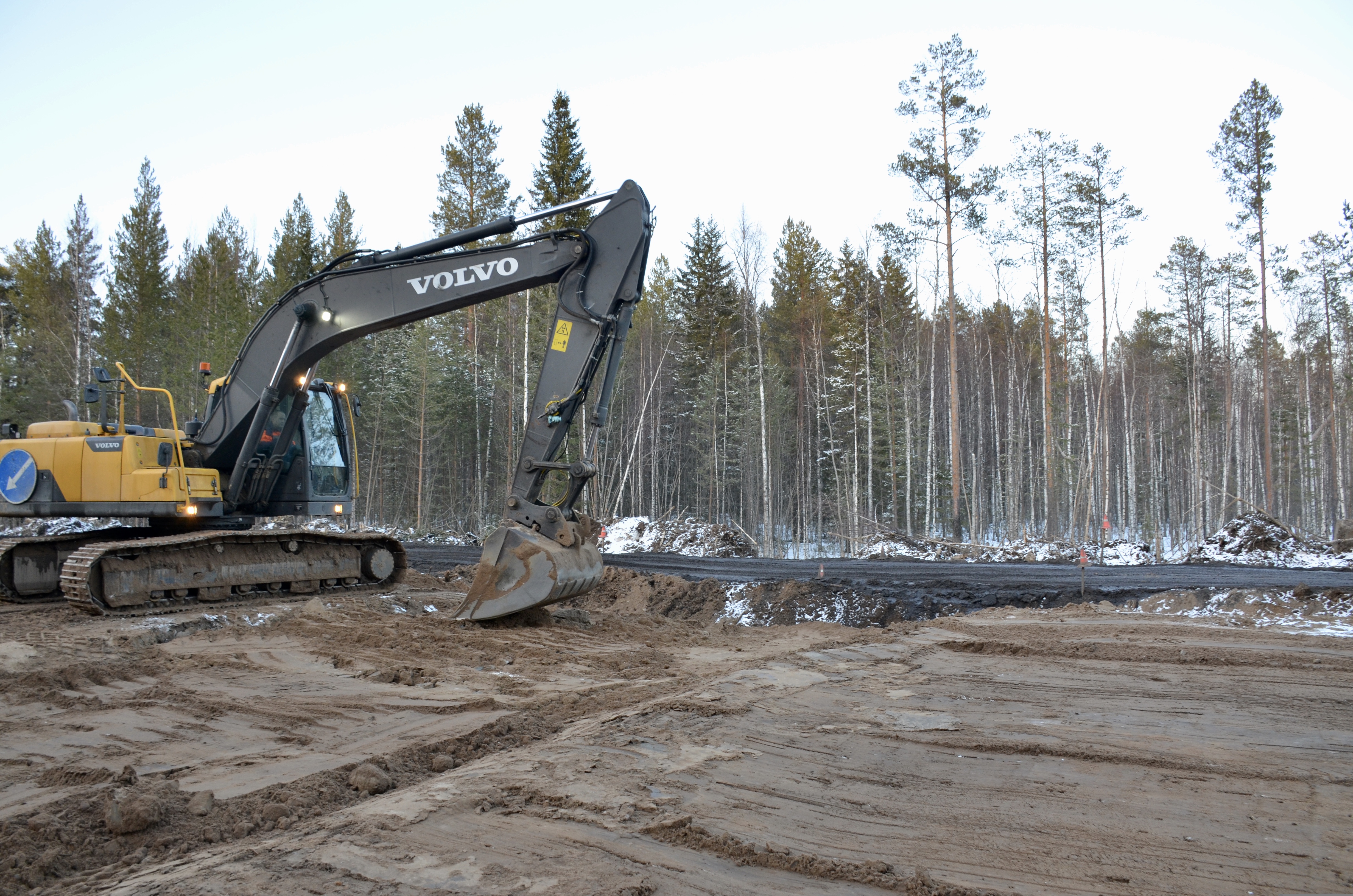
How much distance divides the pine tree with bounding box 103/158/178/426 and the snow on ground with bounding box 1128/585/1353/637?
115ft

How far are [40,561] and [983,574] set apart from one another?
47.5ft

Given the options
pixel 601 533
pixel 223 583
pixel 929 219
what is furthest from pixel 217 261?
pixel 601 533

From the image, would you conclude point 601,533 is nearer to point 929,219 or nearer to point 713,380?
point 929,219

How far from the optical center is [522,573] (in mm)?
8109

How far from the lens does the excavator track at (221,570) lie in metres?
8.88

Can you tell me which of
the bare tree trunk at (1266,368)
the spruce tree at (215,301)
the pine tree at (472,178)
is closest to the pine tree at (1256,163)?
the bare tree trunk at (1266,368)

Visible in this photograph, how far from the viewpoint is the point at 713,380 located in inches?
1243

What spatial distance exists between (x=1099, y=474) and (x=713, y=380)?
16.4 metres

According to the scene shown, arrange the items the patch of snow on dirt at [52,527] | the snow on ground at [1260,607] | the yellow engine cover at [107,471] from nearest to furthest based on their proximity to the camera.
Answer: the yellow engine cover at [107,471], the snow on ground at [1260,607], the patch of snow on dirt at [52,527]

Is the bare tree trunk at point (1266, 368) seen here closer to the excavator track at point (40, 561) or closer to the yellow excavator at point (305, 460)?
the yellow excavator at point (305, 460)

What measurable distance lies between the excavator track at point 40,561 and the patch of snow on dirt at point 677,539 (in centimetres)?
1157

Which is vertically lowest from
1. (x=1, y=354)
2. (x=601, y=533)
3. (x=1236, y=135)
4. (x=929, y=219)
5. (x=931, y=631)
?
(x=931, y=631)

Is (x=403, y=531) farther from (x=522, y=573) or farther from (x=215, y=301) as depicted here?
(x=522, y=573)

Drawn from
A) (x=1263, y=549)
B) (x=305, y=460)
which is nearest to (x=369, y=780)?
(x=305, y=460)
